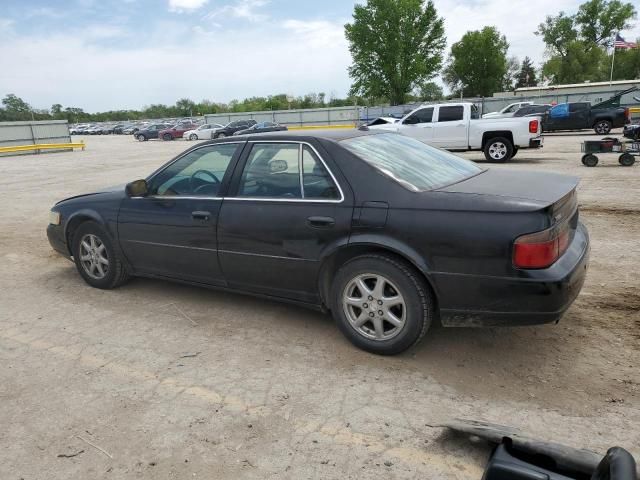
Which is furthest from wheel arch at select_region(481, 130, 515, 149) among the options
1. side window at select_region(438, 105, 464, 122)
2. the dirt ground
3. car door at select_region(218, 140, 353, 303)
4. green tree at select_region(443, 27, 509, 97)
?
green tree at select_region(443, 27, 509, 97)

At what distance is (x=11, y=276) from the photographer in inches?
228

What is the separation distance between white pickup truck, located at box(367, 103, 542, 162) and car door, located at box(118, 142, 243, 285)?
9.64 metres

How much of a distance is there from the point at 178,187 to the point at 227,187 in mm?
631

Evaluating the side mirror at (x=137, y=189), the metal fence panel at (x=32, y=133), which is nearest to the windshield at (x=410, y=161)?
the side mirror at (x=137, y=189)

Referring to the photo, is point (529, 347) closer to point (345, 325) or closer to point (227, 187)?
point (345, 325)

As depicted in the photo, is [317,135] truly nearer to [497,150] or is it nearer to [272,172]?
[272,172]

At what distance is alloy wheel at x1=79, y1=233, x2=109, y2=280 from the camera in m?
4.96

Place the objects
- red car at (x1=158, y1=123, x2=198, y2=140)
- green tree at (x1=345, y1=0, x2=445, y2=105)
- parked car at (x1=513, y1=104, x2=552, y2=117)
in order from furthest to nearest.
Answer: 1. green tree at (x1=345, y1=0, x2=445, y2=105)
2. red car at (x1=158, y1=123, x2=198, y2=140)
3. parked car at (x1=513, y1=104, x2=552, y2=117)

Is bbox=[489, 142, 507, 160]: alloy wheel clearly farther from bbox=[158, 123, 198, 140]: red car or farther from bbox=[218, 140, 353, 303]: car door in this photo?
bbox=[158, 123, 198, 140]: red car

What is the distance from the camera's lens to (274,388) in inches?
124

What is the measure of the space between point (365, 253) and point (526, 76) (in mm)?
111531

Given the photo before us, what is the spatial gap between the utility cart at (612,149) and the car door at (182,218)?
11.0 meters

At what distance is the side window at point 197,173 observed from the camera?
4195mm

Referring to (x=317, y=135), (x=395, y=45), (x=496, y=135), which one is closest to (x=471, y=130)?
(x=496, y=135)
